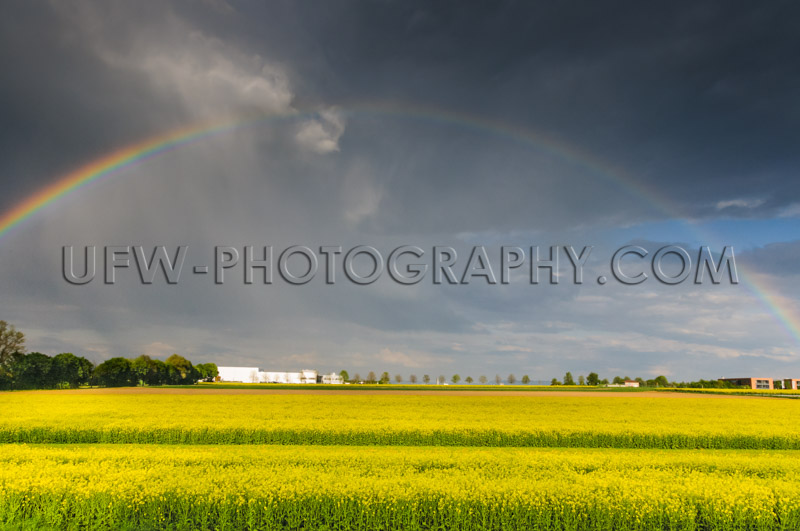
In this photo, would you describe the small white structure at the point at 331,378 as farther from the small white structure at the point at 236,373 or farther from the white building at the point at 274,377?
the small white structure at the point at 236,373

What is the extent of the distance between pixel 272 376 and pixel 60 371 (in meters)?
88.0

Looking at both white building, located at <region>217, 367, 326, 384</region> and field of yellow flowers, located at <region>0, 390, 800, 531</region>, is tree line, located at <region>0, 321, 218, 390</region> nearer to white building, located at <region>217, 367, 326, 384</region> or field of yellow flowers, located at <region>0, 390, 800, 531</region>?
white building, located at <region>217, 367, 326, 384</region>

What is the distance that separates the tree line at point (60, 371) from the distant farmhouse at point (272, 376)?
5254 cm

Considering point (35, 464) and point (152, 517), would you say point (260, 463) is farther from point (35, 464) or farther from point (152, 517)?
point (35, 464)

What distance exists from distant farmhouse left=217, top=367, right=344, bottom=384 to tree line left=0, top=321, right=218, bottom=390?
52539 mm

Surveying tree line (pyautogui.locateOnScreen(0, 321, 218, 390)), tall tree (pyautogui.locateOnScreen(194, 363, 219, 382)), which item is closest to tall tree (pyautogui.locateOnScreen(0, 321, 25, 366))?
tree line (pyautogui.locateOnScreen(0, 321, 218, 390))

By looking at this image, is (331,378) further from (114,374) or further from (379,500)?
(379,500)

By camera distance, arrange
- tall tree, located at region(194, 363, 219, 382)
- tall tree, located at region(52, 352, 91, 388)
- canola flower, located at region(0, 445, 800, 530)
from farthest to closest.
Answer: tall tree, located at region(194, 363, 219, 382) → tall tree, located at region(52, 352, 91, 388) → canola flower, located at region(0, 445, 800, 530)

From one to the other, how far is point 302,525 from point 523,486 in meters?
4.86

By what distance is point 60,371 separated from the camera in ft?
288

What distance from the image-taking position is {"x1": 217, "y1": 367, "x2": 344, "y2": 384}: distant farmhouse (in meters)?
171

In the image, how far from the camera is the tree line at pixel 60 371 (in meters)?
81.1

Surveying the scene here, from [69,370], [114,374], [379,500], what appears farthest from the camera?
[114,374]

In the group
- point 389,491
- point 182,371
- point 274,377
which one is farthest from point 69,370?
point 389,491
